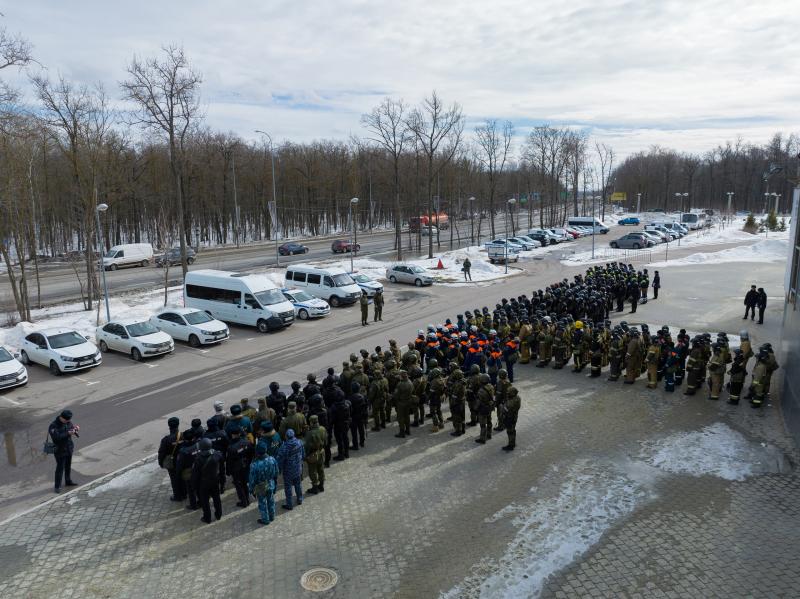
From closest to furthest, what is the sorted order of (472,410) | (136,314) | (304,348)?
(472,410) < (304,348) < (136,314)

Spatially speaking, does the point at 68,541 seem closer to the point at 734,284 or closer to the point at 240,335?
the point at 240,335

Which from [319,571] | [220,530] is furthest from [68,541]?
[319,571]

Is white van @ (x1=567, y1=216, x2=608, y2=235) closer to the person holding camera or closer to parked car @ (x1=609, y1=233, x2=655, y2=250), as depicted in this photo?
parked car @ (x1=609, y1=233, x2=655, y2=250)

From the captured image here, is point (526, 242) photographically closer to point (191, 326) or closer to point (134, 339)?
point (191, 326)

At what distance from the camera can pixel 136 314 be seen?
2411 cm

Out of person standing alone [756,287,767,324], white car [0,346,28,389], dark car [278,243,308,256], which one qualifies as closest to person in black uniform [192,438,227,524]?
white car [0,346,28,389]

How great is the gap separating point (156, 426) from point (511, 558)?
8.62 metres

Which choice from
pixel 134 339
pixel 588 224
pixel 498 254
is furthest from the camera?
pixel 588 224

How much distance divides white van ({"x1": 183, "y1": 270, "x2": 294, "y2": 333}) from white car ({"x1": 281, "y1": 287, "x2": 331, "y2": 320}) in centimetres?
125

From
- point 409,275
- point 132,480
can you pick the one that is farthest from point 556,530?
point 409,275

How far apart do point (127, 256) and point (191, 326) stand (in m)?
26.4

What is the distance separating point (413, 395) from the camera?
1136 cm

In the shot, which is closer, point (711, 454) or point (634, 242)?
point (711, 454)

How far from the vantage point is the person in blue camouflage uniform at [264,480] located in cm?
810
